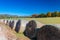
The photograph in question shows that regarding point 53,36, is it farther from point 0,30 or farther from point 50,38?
point 0,30

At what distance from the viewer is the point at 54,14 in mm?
57000

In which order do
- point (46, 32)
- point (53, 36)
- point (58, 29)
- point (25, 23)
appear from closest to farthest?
point (58, 29)
point (53, 36)
point (46, 32)
point (25, 23)

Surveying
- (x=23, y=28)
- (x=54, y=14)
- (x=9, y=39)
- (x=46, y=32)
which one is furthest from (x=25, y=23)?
(x=54, y=14)

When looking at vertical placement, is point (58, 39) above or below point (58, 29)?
below


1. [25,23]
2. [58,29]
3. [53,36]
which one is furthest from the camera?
[25,23]

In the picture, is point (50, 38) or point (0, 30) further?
point (0, 30)

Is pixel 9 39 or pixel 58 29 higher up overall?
pixel 58 29

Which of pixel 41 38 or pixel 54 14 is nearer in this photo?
pixel 41 38

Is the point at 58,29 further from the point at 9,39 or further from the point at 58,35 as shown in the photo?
Answer: the point at 9,39

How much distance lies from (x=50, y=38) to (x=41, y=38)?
982 mm

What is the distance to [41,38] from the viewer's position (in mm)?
6508

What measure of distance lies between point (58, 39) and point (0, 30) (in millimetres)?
2739

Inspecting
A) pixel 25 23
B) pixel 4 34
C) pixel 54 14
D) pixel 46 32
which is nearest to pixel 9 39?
pixel 4 34

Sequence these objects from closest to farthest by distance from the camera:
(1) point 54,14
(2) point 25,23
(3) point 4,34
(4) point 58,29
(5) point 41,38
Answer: (4) point 58,29 → (5) point 41,38 → (3) point 4,34 → (2) point 25,23 → (1) point 54,14
